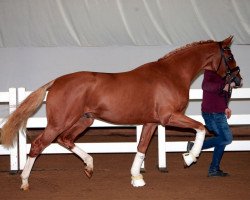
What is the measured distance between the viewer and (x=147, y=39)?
364 inches

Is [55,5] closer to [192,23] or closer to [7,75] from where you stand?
[7,75]

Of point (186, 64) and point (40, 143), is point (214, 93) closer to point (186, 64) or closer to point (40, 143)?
point (186, 64)

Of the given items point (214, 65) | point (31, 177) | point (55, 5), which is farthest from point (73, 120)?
point (55, 5)

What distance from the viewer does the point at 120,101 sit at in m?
5.23

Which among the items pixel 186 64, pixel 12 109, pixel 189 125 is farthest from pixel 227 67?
pixel 12 109

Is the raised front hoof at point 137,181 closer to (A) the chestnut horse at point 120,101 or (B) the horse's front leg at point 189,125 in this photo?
(A) the chestnut horse at point 120,101

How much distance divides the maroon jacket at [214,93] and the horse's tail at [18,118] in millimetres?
2185

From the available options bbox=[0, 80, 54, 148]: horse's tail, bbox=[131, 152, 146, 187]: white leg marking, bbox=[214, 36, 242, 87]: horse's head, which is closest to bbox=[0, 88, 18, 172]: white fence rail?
bbox=[0, 80, 54, 148]: horse's tail

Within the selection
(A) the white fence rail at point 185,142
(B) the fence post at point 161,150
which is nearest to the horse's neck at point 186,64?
(A) the white fence rail at point 185,142

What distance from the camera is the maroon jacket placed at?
5.64 meters

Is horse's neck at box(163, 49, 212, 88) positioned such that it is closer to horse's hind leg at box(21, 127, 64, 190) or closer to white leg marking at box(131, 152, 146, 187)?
white leg marking at box(131, 152, 146, 187)

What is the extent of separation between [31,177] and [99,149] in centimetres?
121

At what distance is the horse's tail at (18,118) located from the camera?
211 inches

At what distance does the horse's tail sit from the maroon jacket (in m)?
2.18
